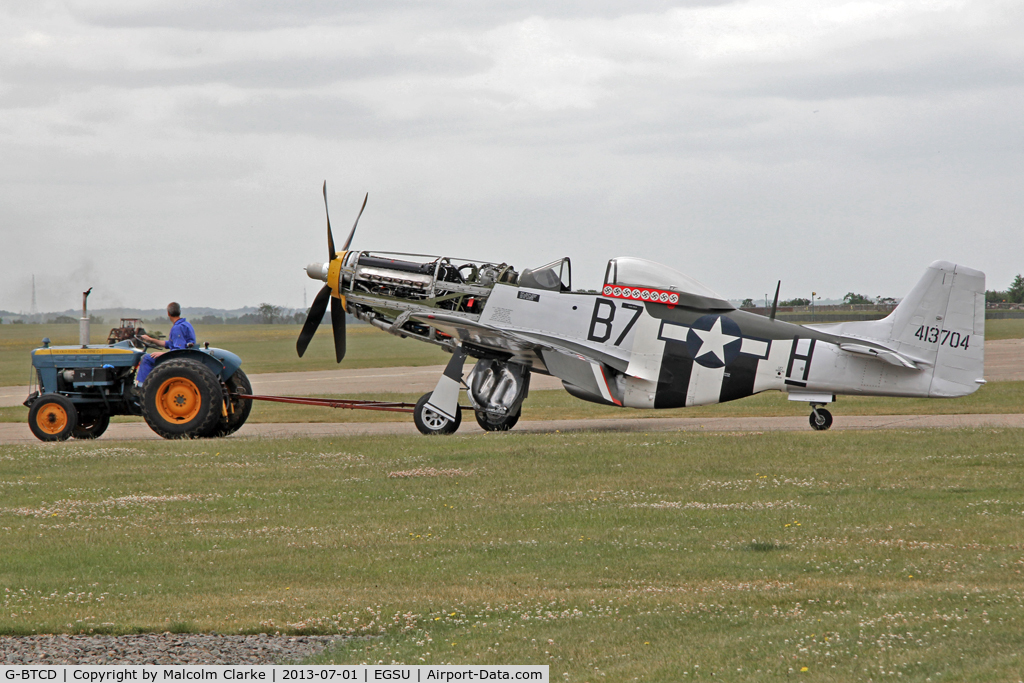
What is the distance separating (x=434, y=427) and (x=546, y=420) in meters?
5.30

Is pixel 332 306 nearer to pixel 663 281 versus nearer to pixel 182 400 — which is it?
pixel 182 400

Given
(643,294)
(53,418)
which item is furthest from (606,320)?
(53,418)

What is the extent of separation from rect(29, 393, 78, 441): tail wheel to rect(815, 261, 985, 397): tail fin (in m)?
15.1

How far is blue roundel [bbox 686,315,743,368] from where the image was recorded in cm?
1847

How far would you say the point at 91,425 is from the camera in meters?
20.1

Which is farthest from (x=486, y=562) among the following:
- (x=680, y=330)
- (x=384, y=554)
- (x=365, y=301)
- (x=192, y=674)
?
(x=365, y=301)

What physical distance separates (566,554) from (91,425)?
13882 millimetres

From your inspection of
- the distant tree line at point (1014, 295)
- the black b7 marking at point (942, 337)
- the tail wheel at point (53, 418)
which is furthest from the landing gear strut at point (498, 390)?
the distant tree line at point (1014, 295)

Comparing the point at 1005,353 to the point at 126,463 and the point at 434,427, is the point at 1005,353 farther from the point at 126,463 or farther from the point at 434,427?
the point at 126,463

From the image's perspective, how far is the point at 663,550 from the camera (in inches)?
369

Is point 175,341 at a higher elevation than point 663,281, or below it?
below

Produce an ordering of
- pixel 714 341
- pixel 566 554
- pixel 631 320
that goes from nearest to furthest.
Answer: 1. pixel 566 554
2. pixel 714 341
3. pixel 631 320

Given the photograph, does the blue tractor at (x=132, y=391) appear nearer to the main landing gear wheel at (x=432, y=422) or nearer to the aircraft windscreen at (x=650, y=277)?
the main landing gear wheel at (x=432, y=422)

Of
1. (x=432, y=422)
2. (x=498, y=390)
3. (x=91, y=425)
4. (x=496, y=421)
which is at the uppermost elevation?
(x=498, y=390)
